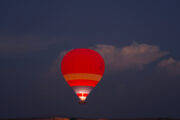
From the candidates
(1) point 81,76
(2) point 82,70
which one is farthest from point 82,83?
(2) point 82,70

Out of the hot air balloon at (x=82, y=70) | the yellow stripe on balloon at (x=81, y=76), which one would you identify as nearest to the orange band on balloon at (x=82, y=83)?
the hot air balloon at (x=82, y=70)

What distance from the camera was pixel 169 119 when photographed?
1307 inches

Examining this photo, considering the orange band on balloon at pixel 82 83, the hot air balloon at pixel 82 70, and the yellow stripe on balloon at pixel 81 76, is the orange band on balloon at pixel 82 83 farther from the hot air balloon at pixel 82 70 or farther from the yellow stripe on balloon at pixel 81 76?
the yellow stripe on balloon at pixel 81 76

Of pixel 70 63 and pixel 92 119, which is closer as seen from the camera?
Answer: pixel 70 63

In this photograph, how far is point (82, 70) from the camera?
30312mm

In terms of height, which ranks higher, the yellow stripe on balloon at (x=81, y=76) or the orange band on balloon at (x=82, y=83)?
the yellow stripe on balloon at (x=81, y=76)

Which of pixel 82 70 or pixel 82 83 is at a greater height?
pixel 82 70

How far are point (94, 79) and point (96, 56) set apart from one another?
204 cm

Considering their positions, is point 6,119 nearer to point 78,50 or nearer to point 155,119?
point 78,50

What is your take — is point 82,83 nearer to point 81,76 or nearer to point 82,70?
point 81,76

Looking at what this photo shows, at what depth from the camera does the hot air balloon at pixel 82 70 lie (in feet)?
99.3

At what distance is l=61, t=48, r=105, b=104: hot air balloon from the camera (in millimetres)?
30266

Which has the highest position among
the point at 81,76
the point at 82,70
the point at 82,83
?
the point at 82,70

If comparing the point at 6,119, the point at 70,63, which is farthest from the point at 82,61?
the point at 6,119
